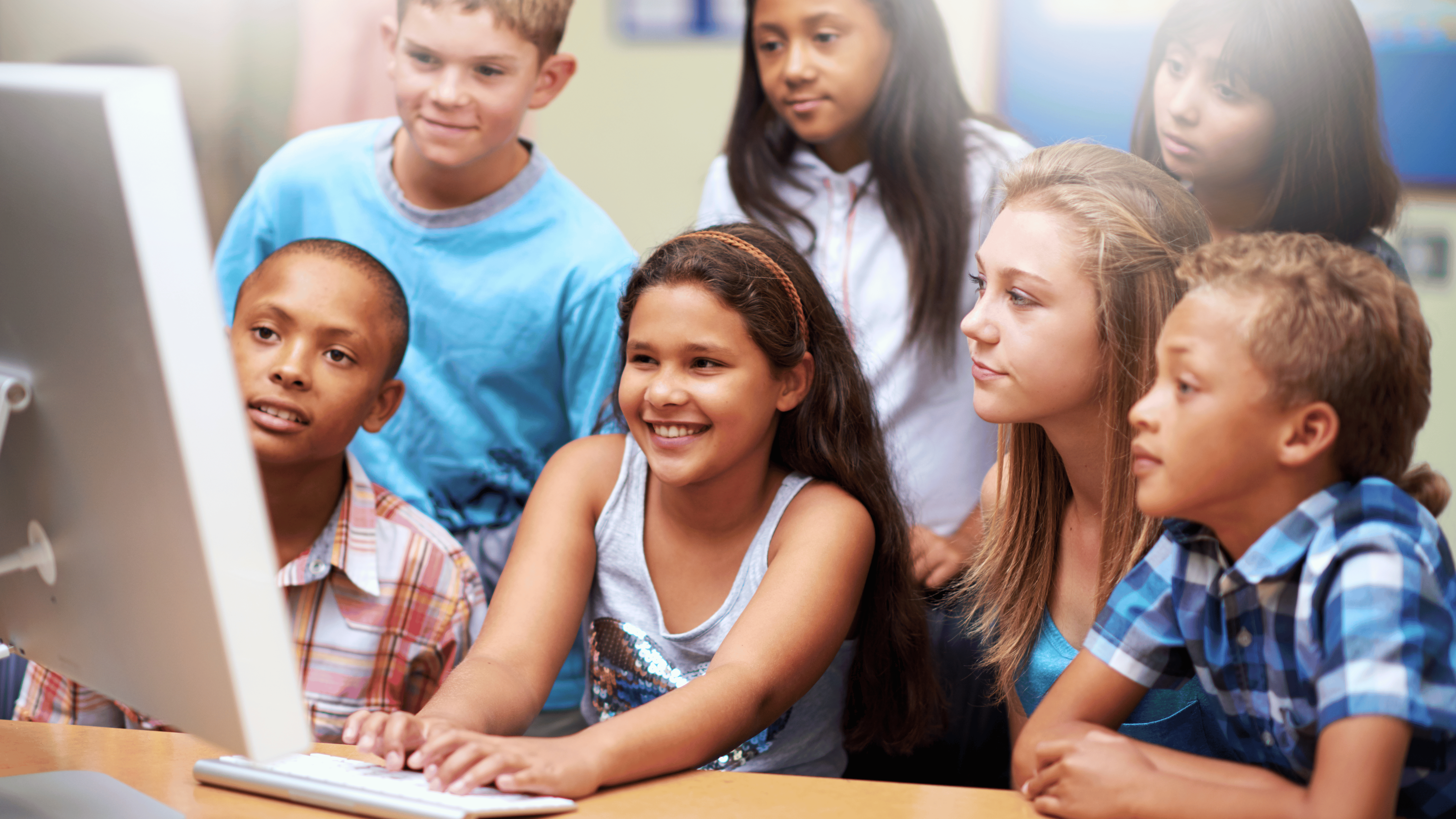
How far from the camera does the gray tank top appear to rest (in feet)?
4.04

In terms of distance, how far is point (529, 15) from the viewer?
1647mm

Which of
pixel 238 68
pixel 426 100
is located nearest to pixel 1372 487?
pixel 426 100

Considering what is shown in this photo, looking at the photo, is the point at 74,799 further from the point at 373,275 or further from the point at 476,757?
the point at 373,275

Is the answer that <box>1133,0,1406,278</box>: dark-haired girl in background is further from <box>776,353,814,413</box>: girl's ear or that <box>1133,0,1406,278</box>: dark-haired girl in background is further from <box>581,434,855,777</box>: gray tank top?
<box>581,434,855,777</box>: gray tank top

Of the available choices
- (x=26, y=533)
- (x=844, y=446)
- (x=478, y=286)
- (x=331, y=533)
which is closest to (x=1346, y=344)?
(x=844, y=446)

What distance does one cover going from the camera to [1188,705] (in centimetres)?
111

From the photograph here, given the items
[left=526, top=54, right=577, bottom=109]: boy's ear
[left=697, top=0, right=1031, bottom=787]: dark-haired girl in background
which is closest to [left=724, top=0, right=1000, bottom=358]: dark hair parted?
[left=697, top=0, right=1031, bottom=787]: dark-haired girl in background

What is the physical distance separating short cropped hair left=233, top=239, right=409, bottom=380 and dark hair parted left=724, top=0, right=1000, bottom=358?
0.58 m

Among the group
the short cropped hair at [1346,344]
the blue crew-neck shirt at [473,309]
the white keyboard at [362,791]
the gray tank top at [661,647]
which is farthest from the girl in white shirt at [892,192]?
the white keyboard at [362,791]

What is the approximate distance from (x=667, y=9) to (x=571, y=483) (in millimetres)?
1589

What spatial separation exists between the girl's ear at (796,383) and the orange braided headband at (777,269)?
0.02m

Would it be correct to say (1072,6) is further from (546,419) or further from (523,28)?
(546,419)

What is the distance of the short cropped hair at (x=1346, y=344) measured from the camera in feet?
2.61

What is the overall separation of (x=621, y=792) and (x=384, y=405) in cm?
82
